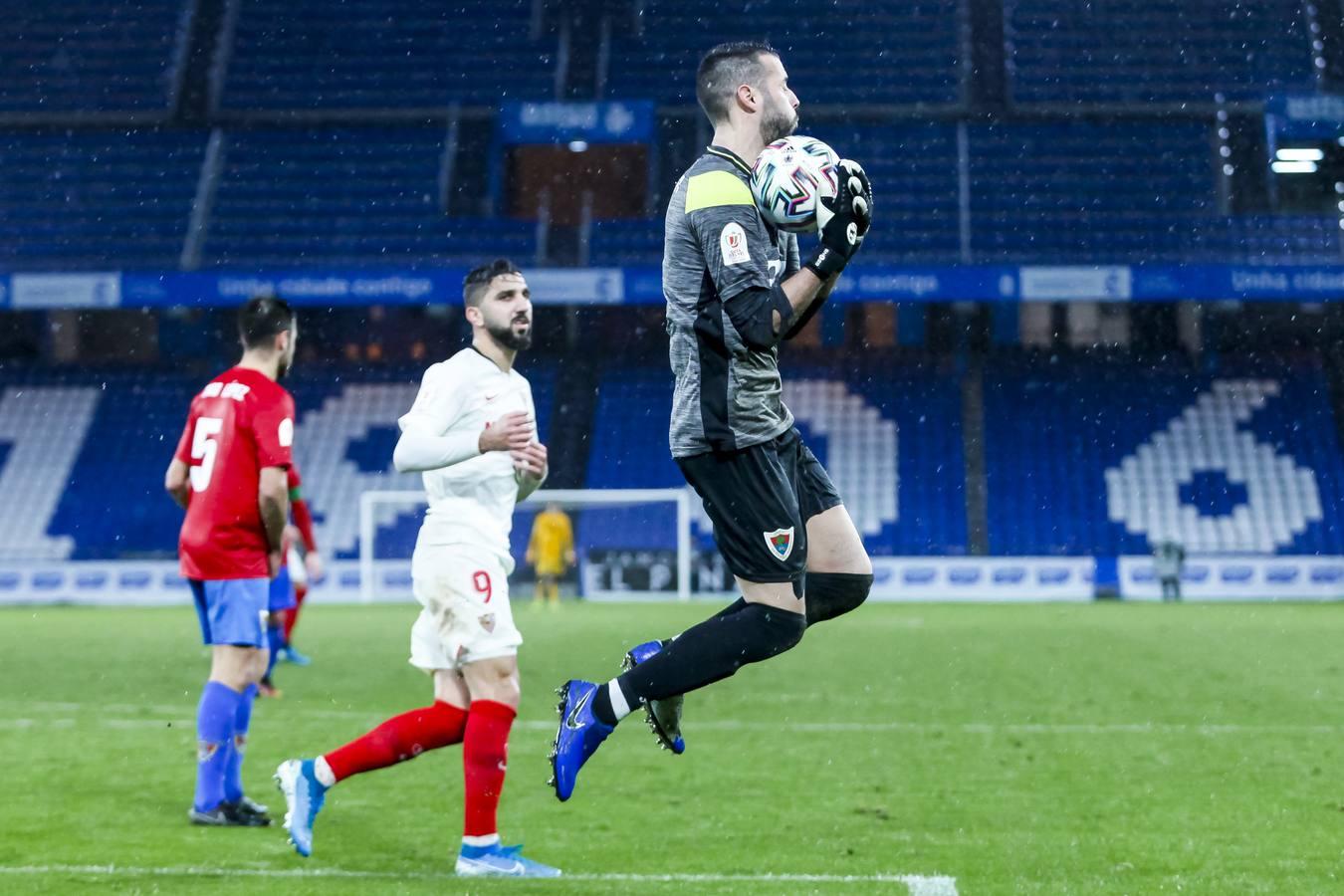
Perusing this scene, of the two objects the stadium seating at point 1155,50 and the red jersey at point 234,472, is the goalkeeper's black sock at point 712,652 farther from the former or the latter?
the stadium seating at point 1155,50

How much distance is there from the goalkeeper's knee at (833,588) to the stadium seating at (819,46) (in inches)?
1152

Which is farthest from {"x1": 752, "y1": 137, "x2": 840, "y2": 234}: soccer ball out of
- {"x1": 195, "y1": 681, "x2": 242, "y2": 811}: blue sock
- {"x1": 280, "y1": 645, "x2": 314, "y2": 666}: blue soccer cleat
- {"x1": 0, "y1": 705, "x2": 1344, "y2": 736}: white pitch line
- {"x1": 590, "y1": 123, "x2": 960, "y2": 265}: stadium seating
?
{"x1": 590, "y1": 123, "x2": 960, "y2": 265}: stadium seating

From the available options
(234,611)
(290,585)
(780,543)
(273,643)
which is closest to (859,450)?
(290,585)

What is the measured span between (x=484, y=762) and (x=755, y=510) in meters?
1.33

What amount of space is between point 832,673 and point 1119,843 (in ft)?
23.6

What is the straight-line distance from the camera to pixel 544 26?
35.2 m

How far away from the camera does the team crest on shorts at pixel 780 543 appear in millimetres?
Answer: 4680

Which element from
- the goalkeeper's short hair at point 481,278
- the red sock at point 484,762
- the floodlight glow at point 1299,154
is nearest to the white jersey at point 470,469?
the goalkeeper's short hair at point 481,278

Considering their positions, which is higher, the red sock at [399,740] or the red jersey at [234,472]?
the red jersey at [234,472]

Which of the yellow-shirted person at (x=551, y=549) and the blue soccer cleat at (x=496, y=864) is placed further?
the yellow-shirted person at (x=551, y=549)

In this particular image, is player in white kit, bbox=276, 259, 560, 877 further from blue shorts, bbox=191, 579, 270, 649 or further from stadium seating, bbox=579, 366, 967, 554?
stadium seating, bbox=579, 366, 967, 554

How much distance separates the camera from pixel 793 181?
4551mm

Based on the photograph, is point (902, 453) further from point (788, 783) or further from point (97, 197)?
point (788, 783)

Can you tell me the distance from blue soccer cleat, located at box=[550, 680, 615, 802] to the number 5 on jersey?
214 centimetres
